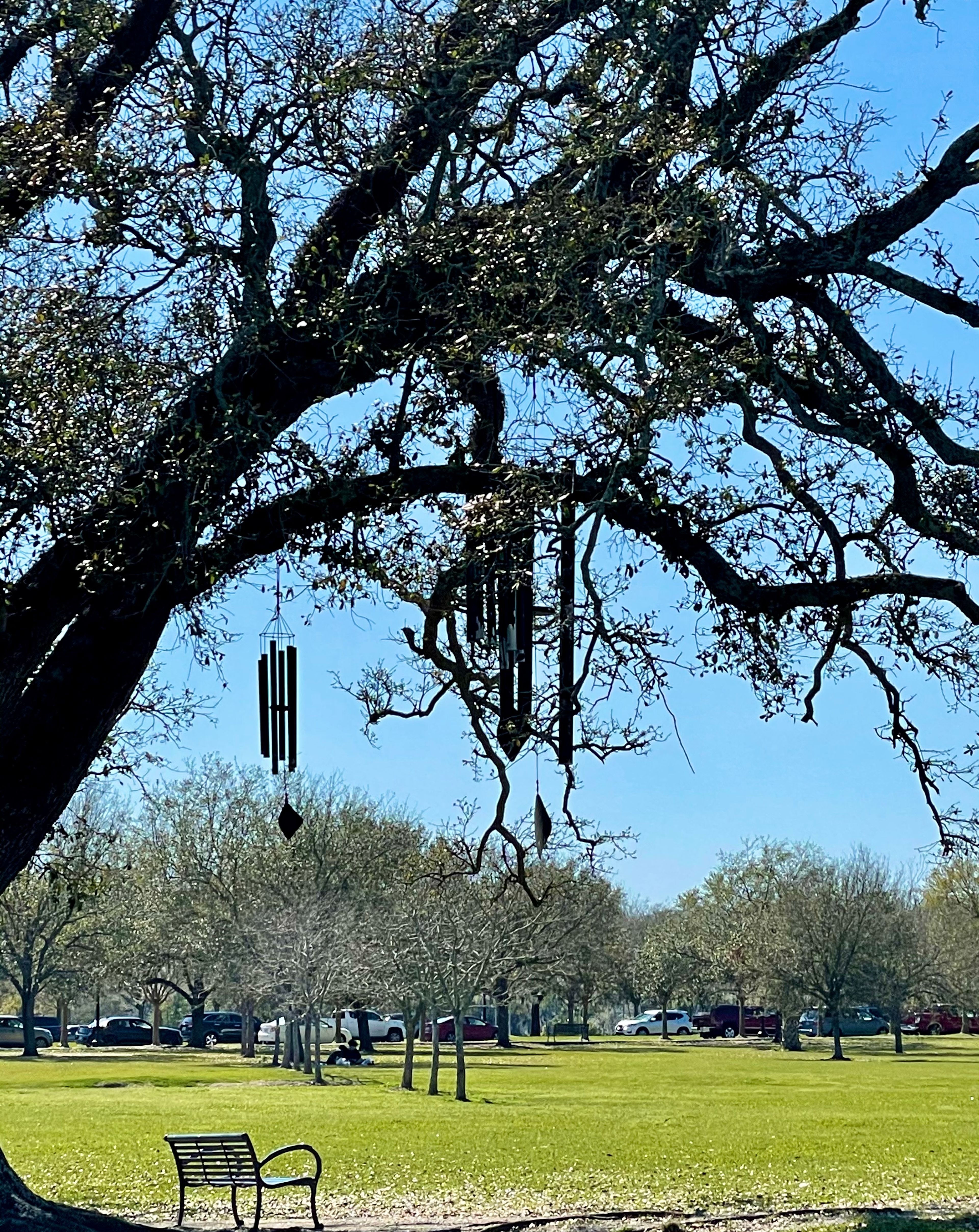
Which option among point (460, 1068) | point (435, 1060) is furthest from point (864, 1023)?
point (460, 1068)

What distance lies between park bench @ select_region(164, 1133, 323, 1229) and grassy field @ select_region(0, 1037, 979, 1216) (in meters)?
1.25

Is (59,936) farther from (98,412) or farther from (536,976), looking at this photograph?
(98,412)

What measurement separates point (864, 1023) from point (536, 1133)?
5549cm

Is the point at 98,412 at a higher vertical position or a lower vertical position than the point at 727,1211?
higher

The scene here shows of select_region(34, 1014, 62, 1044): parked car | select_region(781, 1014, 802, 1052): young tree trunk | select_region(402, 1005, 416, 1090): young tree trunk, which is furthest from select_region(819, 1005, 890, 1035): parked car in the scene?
select_region(402, 1005, 416, 1090): young tree trunk

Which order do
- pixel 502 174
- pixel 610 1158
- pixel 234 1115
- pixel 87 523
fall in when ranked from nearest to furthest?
pixel 87 523 < pixel 502 174 < pixel 610 1158 < pixel 234 1115

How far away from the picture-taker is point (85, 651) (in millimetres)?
9398

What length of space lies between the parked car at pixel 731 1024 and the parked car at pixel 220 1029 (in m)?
23.9

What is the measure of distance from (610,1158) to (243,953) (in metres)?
29.0

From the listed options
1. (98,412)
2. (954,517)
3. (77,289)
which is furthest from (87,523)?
(954,517)

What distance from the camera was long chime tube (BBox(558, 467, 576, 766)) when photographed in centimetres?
857

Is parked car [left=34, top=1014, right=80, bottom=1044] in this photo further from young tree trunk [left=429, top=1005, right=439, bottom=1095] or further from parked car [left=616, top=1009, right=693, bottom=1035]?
young tree trunk [left=429, top=1005, right=439, bottom=1095]

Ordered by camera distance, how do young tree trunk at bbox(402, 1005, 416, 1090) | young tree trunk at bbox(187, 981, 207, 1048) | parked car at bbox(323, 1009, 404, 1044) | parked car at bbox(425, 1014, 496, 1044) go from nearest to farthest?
young tree trunk at bbox(402, 1005, 416, 1090)
young tree trunk at bbox(187, 981, 207, 1048)
parked car at bbox(323, 1009, 404, 1044)
parked car at bbox(425, 1014, 496, 1044)

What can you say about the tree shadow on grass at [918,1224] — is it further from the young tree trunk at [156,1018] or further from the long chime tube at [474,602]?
the young tree trunk at [156,1018]
